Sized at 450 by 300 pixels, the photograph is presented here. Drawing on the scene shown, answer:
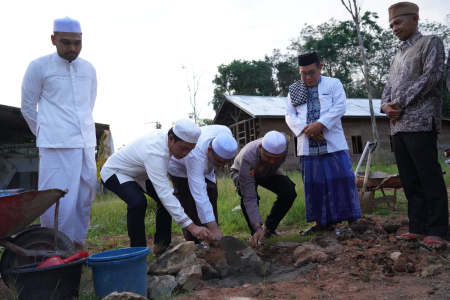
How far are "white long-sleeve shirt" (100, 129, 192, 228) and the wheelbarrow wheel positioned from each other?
0.78 m

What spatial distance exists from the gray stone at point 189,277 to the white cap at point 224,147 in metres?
1.13

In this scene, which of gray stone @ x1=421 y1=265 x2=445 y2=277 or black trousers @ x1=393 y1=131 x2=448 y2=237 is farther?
black trousers @ x1=393 y1=131 x2=448 y2=237

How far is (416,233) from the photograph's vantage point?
12.4 feet

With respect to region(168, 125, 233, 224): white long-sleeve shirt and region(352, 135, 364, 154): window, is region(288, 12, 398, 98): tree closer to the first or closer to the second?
region(352, 135, 364, 154): window

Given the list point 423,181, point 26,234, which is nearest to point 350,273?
point 423,181

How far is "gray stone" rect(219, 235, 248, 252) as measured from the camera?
363 centimetres

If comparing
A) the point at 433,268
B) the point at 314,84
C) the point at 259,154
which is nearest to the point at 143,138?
the point at 259,154

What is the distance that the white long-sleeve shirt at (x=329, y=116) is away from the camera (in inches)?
181

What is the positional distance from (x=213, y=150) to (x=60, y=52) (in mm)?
1842

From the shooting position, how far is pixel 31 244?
319cm

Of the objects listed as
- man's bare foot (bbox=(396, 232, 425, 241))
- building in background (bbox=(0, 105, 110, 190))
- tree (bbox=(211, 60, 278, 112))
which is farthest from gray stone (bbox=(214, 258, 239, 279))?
tree (bbox=(211, 60, 278, 112))

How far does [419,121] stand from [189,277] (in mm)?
2418

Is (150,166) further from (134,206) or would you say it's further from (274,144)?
(274,144)

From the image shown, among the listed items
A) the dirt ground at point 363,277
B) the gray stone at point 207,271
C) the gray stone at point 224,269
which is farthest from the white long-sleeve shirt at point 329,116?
the gray stone at point 207,271
